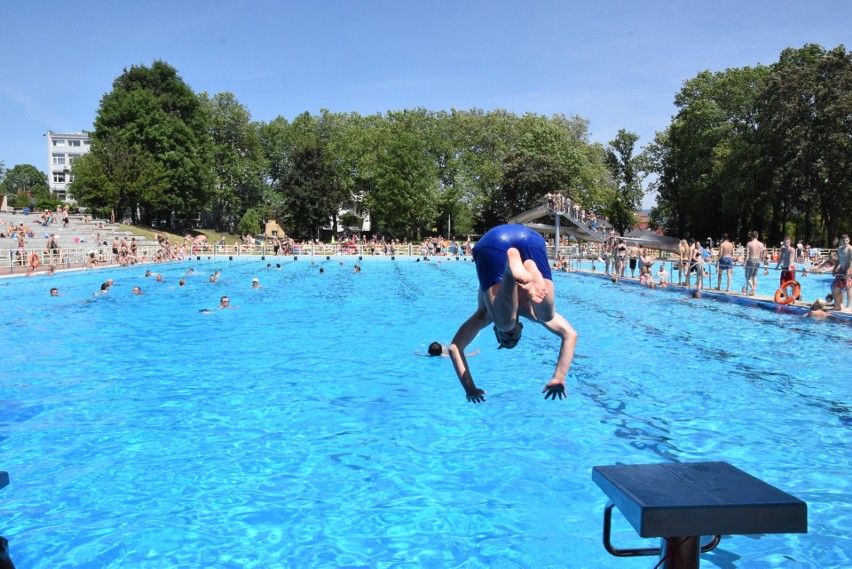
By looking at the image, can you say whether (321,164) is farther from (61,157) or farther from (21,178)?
(21,178)

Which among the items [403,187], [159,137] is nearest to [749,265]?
[403,187]

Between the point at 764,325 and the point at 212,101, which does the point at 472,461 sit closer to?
the point at 764,325

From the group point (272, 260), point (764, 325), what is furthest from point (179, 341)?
point (272, 260)

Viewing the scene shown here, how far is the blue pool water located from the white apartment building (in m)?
90.3

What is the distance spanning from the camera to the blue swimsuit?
3.63m

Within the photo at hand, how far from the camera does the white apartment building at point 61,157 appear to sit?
94.9 meters

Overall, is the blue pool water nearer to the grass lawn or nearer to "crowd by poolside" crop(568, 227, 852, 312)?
"crowd by poolside" crop(568, 227, 852, 312)

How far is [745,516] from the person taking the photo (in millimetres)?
1868

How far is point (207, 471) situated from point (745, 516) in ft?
22.8

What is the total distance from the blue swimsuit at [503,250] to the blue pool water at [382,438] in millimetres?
3418

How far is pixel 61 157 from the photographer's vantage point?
96.2 m

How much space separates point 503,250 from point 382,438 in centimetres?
580

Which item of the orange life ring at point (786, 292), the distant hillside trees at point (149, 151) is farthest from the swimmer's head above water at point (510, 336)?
the distant hillside trees at point (149, 151)

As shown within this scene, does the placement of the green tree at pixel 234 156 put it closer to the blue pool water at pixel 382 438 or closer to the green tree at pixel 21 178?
the blue pool water at pixel 382 438
